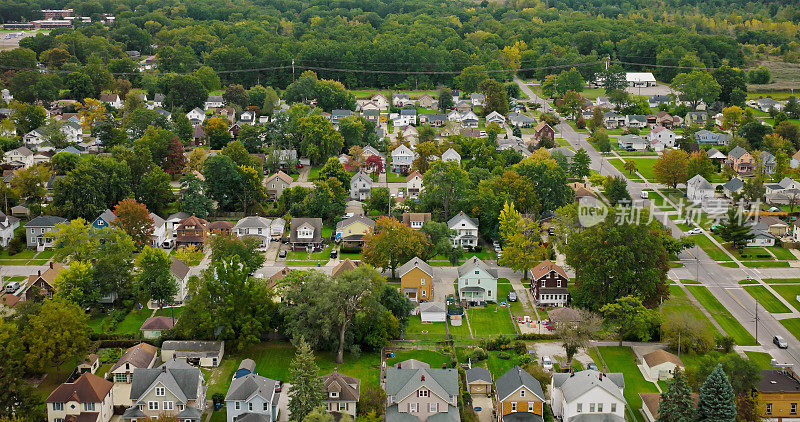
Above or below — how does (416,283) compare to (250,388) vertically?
below

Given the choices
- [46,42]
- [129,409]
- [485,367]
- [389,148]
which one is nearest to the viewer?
[129,409]

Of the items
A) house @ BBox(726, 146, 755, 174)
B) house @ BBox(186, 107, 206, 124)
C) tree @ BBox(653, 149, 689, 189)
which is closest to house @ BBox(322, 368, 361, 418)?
tree @ BBox(653, 149, 689, 189)

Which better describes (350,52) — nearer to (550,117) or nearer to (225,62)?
(225,62)

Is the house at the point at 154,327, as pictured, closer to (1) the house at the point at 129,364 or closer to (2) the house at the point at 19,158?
(1) the house at the point at 129,364

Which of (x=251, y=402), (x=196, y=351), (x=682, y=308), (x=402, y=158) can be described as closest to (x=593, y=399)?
(x=251, y=402)

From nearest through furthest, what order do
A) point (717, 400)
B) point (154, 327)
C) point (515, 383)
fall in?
point (717, 400)
point (515, 383)
point (154, 327)

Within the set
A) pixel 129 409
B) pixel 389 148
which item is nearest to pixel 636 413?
pixel 129 409

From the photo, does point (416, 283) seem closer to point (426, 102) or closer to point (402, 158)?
point (402, 158)
